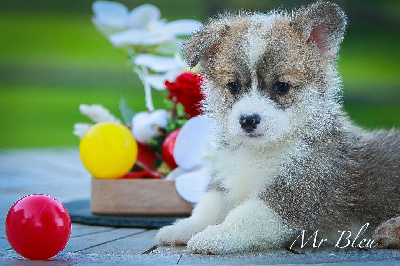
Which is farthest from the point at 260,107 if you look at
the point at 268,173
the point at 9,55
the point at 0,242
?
the point at 9,55

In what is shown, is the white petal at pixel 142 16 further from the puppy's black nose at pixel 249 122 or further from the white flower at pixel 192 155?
the puppy's black nose at pixel 249 122

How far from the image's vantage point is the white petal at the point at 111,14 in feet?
10.0

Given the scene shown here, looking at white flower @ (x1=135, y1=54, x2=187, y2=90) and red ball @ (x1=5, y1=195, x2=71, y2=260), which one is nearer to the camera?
red ball @ (x1=5, y1=195, x2=71, y2=260)

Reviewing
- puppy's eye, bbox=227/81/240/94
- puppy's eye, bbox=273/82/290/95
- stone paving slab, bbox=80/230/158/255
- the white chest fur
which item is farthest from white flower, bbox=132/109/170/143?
puppy's eye, bbox=273/82/290/95

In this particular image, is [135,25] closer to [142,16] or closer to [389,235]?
[142,16]

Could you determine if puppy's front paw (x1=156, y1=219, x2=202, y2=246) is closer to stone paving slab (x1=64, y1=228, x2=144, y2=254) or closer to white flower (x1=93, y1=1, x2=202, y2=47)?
stone paving slab (x1=64, y1=228, x2=144, y2=254)

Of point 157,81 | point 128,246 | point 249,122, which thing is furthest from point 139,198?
point 249,122

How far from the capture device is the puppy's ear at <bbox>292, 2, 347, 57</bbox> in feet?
6.75

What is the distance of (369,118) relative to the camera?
8500 mm

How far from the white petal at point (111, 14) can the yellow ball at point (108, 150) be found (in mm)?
574

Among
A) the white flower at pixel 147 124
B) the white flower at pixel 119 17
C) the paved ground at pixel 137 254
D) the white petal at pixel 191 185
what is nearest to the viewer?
the paved ground at pixel 137 254

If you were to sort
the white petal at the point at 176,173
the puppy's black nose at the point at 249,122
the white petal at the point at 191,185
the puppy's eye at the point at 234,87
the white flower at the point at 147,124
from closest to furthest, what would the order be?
the puppy's black nose at the point at 249,122 < the puppy's eye at the point at 234,87 < the white petal at the point at 191,185 < the white petal at the point at 176,173 < the white flower at the point at 147,124

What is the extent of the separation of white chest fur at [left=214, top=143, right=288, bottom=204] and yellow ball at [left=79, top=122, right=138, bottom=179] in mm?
646

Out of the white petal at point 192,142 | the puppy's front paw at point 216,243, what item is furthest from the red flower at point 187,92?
the puppy's front paw at point 216,243
